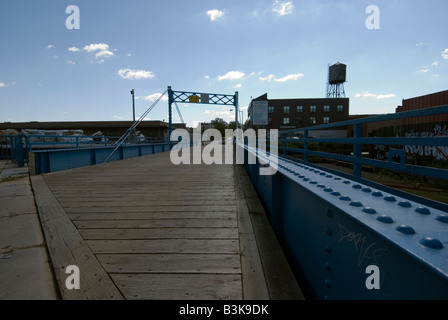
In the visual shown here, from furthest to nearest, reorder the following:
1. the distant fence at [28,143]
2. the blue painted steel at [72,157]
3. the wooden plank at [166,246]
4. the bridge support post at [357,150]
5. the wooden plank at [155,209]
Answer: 1. the distant fence at [28,143]
2. the blue painted steel at [72,157]
3. the wooden plank at [155,209]
4. the bridge support post at [357,150]
5. the wooden plank at [166,246]

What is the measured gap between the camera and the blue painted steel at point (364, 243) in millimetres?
805

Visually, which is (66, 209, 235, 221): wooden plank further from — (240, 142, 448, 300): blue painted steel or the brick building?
the brick building

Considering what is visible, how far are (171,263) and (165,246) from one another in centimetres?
34

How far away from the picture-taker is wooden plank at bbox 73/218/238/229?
298 centimetres

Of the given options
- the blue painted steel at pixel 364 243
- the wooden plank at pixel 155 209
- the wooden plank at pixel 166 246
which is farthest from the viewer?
the wooden plank at pixel 155 209

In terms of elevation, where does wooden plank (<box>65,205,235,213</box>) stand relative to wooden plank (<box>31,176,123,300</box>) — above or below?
above

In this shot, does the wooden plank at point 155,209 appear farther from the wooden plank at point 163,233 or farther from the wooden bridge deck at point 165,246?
the wooden plank at point 163,233

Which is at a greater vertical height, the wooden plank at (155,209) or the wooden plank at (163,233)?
the wooden plank at (155,209)

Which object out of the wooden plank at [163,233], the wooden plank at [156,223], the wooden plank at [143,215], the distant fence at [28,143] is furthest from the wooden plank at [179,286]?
the distant fence at [28,143]

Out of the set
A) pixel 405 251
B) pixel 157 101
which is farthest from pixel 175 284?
pixel 157 101

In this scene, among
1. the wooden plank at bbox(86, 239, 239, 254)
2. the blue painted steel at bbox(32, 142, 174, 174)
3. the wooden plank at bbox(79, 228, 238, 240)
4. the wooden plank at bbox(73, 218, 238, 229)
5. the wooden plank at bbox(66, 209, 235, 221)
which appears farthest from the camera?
the blue painted steel at bbox(32, 142, 174, 174)

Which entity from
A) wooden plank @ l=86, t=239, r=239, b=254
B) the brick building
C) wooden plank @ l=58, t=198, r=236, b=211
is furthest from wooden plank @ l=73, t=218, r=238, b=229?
the brick building

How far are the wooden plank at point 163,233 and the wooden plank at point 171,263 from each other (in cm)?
41

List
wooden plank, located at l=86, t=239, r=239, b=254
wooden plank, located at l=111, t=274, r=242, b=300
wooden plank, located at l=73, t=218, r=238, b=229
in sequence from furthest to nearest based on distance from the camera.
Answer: wooden plank, located at l=73, t=218, r=238, b=229 < wooden plank, located at l=86, t=239, r=239, b=254 < wooden plank, located at l=111, t=274, r=242, b=300
